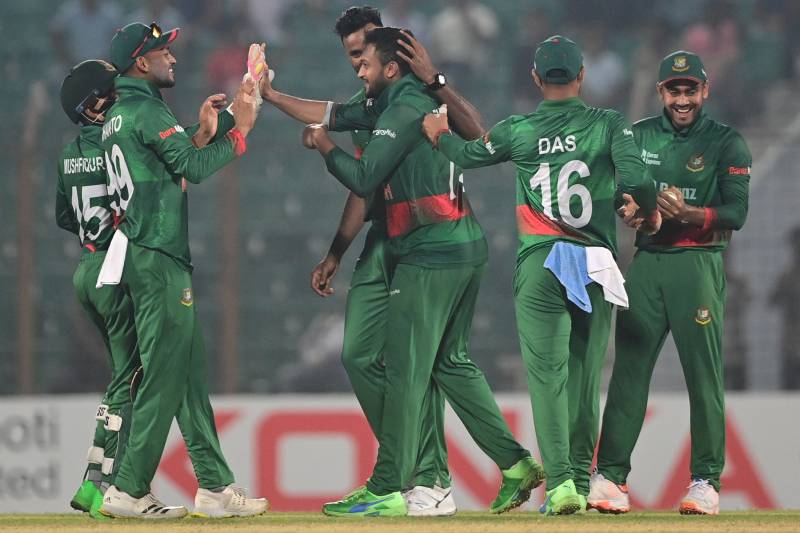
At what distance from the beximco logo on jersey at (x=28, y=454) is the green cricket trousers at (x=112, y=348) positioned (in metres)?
2.67

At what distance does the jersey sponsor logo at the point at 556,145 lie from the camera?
580 centimetres

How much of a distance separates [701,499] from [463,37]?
25.0 ft

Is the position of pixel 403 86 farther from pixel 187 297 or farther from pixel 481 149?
pixel 187 297

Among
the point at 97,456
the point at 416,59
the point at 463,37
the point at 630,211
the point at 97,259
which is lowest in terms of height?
the point at 97,456

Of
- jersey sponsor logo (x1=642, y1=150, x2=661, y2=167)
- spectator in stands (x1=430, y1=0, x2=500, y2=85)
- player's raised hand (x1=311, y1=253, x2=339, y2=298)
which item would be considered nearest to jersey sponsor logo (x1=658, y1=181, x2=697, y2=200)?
jersey sponsor logo (x1=642, y1=150, x2=661, y2=167)

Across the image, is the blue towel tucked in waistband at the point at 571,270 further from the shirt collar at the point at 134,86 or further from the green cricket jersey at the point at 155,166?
the shirt collar at the point at 134,86

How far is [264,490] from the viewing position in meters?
8.99

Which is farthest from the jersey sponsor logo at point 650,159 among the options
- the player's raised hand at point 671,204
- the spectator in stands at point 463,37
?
the spectator in stands at point 463,37

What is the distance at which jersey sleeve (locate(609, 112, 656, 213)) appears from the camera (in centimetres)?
573

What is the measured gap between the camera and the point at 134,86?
603 centimetres

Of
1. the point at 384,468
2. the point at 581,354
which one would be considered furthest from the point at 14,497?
the point at 581,354

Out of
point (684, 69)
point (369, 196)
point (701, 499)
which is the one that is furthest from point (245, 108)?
point (701, 499)

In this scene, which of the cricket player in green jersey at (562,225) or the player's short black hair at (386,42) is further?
the player's short black hair at (386,42)

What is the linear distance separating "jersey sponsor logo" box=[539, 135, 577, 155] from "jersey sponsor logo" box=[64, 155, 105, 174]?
1.88 m
